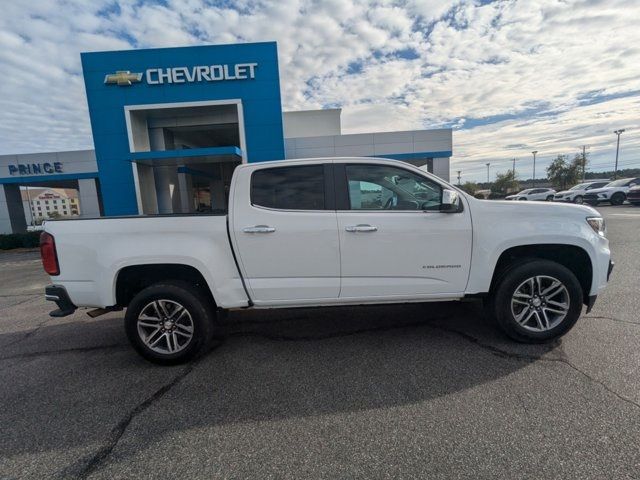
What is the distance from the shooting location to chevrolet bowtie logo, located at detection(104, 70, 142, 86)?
580 inches

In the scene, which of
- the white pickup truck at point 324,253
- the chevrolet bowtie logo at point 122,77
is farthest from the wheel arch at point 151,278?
the chevrolet bowtie logo at point 122,77

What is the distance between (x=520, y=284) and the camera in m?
3.64

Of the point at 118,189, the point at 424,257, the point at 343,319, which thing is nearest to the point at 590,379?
the point at 424,257

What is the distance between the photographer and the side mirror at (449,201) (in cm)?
342

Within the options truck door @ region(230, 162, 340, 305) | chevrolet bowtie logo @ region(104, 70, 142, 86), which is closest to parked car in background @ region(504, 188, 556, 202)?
chevrolet bowtie logo @ region(104, 70, 142, 86)

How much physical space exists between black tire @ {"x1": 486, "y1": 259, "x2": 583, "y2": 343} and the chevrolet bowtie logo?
16493 millimetres

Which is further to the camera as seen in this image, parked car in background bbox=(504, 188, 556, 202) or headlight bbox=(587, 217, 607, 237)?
parked car in background bbox=(504, 188, 556, 202)

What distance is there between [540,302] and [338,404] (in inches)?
96.6

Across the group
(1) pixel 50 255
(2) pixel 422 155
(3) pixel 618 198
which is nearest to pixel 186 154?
(1) pixel 50 255

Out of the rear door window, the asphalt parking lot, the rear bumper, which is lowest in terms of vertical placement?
the asphalt parking lot

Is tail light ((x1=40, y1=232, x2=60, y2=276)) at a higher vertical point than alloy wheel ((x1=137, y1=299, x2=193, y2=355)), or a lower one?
higher

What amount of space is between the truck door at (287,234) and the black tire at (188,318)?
21.6 inches

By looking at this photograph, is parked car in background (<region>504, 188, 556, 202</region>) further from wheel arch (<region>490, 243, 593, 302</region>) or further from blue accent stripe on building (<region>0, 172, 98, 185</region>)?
blue accent stripe on building (<region>0, 172, 98, 185</region>)

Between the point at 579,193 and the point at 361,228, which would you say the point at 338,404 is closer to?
the point at 361,228
